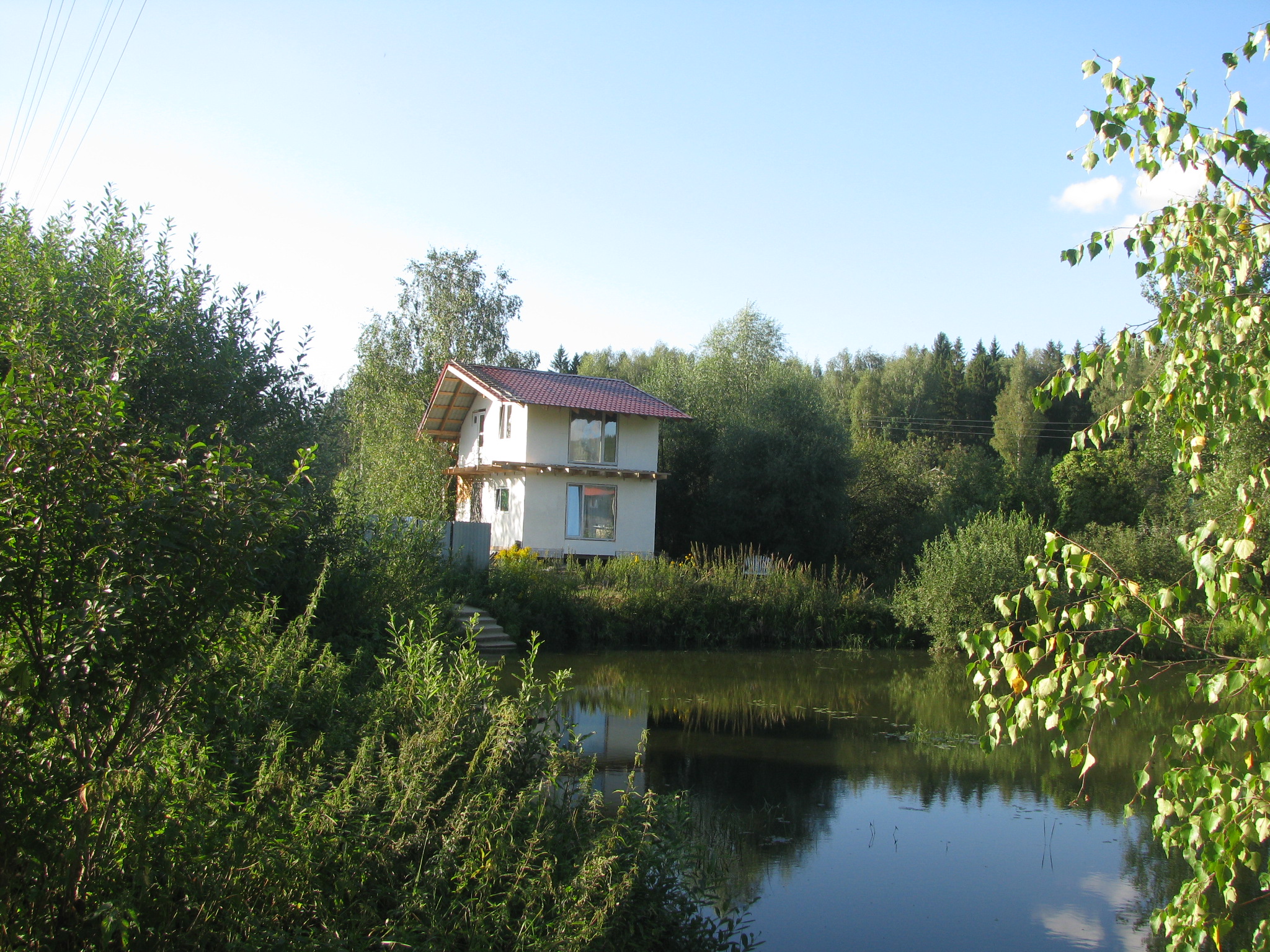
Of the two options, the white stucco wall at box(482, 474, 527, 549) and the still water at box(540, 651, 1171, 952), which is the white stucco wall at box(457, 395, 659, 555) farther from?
the still water at box(540, 651, 1171, 952)

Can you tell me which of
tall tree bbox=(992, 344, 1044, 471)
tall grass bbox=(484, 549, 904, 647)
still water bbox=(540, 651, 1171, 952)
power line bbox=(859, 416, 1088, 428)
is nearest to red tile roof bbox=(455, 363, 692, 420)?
tall grass bbox=(484, 549, 904, 647)

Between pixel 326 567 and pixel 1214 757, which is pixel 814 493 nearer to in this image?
pixel 326 567

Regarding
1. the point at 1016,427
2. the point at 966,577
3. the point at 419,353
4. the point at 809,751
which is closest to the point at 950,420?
the point at 1016,427

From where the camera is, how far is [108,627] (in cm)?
292

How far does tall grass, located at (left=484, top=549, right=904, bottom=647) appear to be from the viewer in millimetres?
21719

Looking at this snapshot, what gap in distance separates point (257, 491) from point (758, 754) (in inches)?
366

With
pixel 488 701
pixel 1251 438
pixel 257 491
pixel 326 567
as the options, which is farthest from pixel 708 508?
pixel 257 491

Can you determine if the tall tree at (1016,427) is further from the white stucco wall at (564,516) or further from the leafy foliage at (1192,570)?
the leafy foliage at (1192,570)

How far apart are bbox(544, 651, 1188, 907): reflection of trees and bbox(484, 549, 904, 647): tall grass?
2276 mm

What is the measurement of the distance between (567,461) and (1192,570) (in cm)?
2651

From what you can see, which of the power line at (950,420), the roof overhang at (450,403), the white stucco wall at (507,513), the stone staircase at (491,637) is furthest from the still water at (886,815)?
the power line at (950,420)

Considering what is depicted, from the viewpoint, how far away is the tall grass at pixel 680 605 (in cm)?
2172

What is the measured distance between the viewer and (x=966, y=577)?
22297mm

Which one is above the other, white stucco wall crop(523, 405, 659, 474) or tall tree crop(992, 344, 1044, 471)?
tall tree crop(992, 344, 1044, 471)
